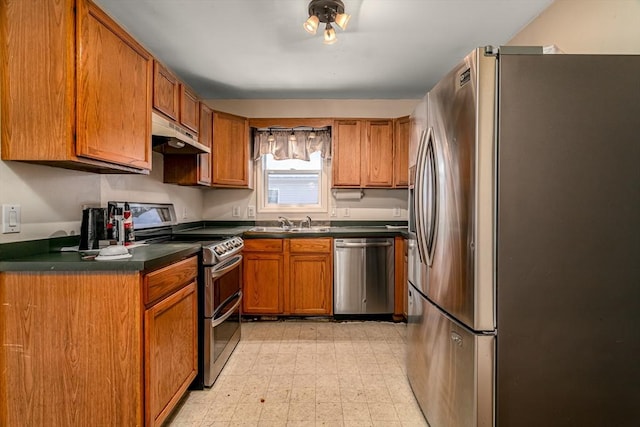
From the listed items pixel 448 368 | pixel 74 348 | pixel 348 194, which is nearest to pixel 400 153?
pixel 348 194

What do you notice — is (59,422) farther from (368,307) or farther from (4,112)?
(368,307)

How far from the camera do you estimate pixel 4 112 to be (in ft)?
4.58

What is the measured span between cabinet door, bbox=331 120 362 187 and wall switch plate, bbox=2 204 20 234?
271cm

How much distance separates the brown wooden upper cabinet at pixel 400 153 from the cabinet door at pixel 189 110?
2093 mm

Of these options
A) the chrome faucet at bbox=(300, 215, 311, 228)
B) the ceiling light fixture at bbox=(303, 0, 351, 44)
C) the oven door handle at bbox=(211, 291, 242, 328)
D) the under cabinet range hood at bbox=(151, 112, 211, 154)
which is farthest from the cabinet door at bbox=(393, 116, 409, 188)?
the oven door handle at bbox=(211, 291, 242, 328)

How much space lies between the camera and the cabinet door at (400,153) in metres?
3.56

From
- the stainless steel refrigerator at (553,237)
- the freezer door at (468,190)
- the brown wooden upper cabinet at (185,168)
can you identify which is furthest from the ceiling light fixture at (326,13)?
the brown wooden upper cabinet at (185,168)

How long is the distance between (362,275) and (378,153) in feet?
4.54

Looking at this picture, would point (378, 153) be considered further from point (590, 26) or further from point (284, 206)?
point (590, 26)

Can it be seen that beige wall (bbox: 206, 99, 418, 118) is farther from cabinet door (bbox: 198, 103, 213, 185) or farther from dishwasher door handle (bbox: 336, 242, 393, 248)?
dishwasher door handle (bbox: 336, 242, 393, 248)

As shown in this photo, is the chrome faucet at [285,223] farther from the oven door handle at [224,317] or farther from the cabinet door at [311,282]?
the oven door handle at [224,317]

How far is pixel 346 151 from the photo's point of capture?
143 inches

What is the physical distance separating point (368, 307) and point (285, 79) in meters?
2.51

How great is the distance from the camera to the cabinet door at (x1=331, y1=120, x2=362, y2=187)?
360cm
